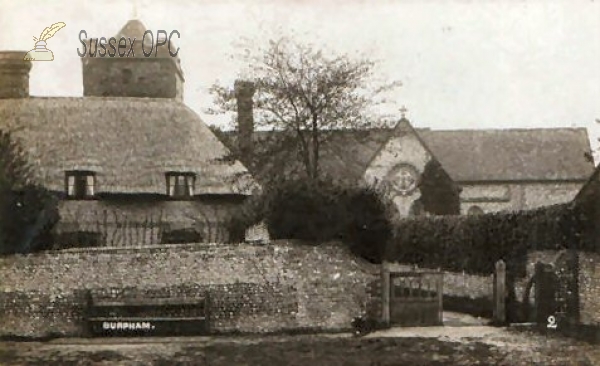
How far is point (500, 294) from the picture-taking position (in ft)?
48.8

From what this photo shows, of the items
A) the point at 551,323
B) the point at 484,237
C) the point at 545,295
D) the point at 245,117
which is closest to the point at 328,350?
the point at 551,323

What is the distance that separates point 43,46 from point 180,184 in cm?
1019

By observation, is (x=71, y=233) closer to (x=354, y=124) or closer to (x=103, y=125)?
(x=103, y=125)

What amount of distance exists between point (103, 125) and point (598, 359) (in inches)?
653

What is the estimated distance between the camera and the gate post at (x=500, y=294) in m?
14.8

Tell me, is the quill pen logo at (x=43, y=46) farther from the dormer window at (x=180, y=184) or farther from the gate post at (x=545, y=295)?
the dormer window at (x=180, y=184)

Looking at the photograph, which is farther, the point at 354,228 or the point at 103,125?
the point at 103,125

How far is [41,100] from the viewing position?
23.8m

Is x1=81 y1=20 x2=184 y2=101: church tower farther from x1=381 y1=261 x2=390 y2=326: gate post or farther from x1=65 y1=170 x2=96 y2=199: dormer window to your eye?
x1=381 y1=261 x2=390 y2=326: gate post

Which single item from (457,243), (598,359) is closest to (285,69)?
(457,243)

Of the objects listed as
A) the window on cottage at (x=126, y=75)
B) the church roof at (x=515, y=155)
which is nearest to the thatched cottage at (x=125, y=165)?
the window on cottage at (x=126, y=75)

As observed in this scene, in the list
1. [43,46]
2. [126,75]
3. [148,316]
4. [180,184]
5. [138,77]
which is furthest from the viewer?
[126,75]

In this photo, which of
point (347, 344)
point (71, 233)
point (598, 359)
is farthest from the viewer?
point (71, 233)

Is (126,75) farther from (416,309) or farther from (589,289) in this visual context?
(589,289)
